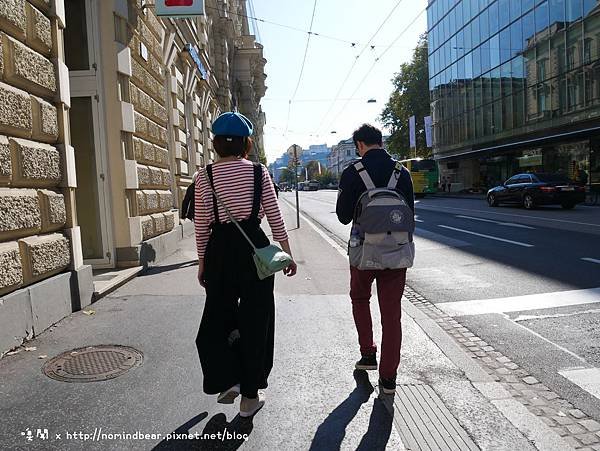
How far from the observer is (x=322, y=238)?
14000 millimetres

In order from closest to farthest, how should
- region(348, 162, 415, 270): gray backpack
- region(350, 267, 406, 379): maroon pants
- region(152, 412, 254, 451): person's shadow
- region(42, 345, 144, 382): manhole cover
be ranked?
region(152, 412, 254, 451): person's shadow, region(348, 162, 415, 270): gray backpack, region(350, 267, 406, 379): maroon pants, region(42, 345, 144, 382): manhole cover

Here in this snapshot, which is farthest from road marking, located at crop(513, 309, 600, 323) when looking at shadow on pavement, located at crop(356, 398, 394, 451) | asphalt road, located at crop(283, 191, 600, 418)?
shadow on pavement, located at crop(356, 398, 394, 451)

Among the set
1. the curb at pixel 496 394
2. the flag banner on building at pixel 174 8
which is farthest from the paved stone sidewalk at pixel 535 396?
the flag banner on building at pixel 174 8

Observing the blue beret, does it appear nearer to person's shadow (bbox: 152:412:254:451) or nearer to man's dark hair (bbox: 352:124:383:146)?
man's dark hair (bbox: 352:124:383:146)

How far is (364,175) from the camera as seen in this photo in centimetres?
364

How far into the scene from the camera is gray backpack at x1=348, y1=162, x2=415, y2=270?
3.52m

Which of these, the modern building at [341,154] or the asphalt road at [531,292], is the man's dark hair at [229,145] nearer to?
the asphalt road at [531,292]

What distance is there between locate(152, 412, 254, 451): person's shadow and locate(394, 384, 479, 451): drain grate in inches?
36.7

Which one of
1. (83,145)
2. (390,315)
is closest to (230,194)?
(390,315)

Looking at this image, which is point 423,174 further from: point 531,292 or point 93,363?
point 93,363

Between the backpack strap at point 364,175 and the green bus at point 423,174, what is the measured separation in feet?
122

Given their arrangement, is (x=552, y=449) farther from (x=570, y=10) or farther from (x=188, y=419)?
(x=570, y=10)

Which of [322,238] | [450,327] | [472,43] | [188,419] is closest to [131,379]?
[188,419]

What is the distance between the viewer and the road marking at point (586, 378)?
3711mm
